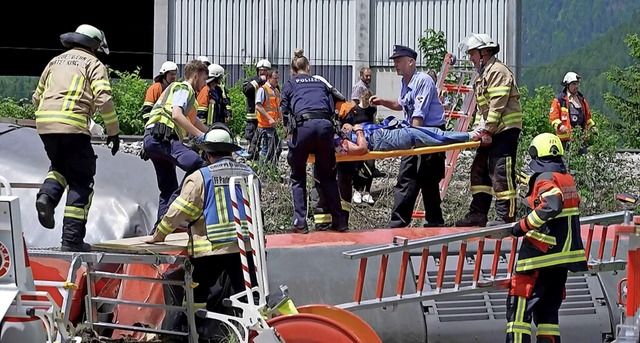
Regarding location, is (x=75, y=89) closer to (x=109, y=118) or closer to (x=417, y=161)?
(x=109, y=118)

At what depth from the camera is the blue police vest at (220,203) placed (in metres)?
7.81

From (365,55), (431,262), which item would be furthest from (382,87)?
Answer: (431,262)

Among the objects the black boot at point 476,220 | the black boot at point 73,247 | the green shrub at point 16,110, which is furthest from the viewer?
the green shrub at point 16,110

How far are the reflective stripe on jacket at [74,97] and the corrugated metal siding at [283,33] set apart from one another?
39.0ft

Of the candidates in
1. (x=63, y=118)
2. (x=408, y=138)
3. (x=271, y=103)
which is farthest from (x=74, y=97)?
(x=271, y=103)

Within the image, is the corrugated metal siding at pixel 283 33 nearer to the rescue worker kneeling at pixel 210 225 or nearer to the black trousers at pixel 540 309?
the black trousers at pixel 540 309

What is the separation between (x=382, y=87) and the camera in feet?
65.0

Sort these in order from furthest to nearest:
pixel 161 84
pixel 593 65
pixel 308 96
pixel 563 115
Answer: pixel 593 65 < pixel 563 115 < pixel 161 84 < pixel 308 96

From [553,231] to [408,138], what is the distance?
1.95m

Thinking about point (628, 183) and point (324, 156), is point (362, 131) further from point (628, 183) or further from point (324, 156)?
point (628, 183)

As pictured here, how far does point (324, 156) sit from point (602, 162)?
5284 mm

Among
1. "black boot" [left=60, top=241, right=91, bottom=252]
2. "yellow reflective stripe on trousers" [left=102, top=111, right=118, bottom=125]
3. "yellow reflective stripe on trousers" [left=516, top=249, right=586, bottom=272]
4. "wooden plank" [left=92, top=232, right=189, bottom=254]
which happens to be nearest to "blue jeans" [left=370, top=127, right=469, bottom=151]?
"yellow reflective stripe on trousers" [left=516, top=249, right=586, bottom=272]

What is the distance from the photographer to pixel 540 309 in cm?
832

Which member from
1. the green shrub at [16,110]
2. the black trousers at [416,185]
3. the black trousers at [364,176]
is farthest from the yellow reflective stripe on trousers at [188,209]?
the green shrub at [16,110]
